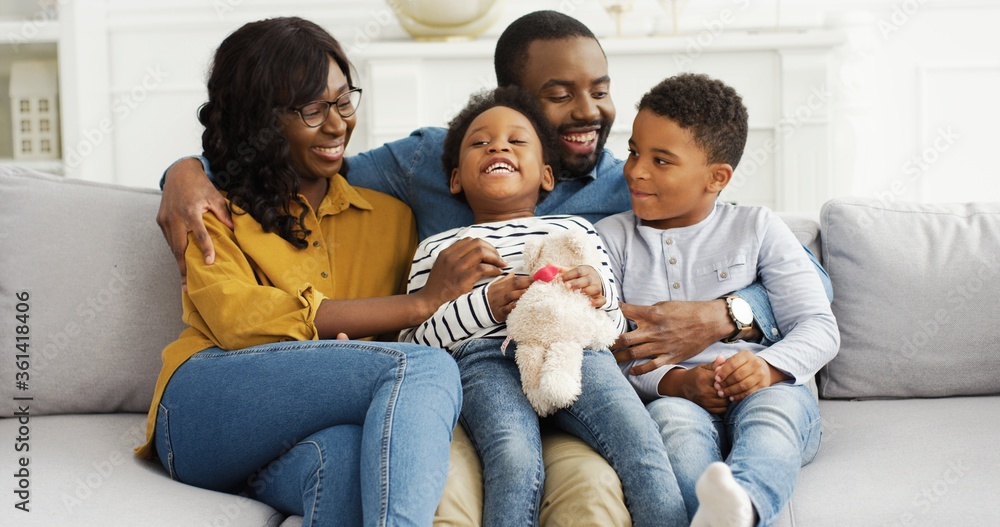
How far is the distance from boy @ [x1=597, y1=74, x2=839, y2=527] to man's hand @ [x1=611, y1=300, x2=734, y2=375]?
0.02 meters

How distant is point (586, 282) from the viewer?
1.53 meters

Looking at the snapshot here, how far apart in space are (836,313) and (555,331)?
0.70 metres

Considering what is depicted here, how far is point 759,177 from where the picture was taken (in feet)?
11.7

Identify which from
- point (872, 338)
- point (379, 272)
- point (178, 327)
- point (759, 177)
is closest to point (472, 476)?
point (379, 272)

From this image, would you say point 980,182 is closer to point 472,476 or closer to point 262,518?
point 472,476

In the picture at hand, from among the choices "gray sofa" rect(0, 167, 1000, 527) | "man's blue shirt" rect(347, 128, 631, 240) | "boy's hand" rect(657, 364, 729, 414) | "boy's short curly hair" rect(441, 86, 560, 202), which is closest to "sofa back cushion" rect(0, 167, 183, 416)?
"gray sofa" rect(0, 167, 1000, 527)

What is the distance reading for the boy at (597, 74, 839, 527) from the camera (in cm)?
159

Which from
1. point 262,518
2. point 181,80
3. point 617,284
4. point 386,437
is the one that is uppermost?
point 181,80

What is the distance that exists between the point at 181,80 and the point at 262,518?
2.87m

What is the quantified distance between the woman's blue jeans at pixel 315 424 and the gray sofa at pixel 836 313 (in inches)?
5.7

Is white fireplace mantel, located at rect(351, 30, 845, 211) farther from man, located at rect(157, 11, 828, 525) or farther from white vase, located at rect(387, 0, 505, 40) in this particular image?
man, located at rect(157, 11, 828, 525)

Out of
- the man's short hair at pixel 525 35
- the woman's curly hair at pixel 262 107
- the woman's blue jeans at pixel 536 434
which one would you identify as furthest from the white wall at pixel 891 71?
the woman's blue jeans at pixel 536 434

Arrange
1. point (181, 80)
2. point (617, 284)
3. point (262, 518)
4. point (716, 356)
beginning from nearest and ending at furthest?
point (262, 518), point (716, 356), point (617, 284), point (181, 80)

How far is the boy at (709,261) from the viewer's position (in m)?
1.59
